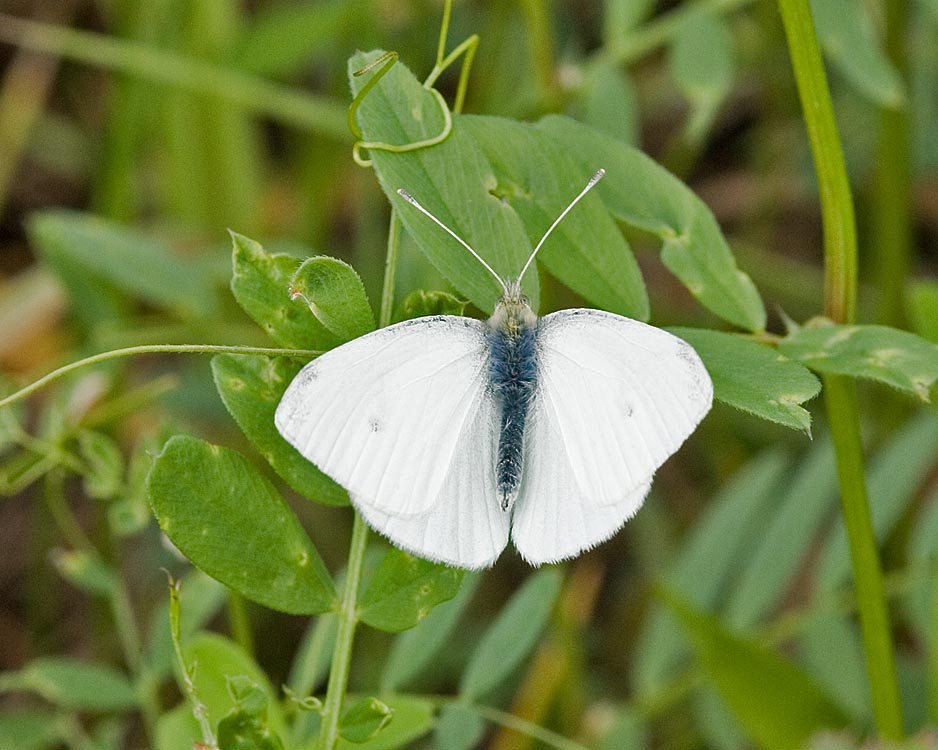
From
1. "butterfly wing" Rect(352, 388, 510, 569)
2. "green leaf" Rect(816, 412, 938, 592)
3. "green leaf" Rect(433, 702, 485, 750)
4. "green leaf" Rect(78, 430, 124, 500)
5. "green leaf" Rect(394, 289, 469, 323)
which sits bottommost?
"green leaf" Rect(816, 412, 938, 592)

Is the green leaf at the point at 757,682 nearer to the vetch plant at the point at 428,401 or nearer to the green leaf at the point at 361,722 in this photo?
the vetch plant at the point at 428,401

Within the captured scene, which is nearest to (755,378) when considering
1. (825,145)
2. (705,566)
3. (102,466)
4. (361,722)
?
→ (825,145)

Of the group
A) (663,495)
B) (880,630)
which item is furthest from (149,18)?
(880,630)

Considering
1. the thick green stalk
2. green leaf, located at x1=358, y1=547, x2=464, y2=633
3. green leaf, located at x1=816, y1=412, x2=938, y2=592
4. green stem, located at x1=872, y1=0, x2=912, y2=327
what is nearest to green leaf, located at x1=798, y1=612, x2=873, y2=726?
green leaf, located at x1=816, y1=412, x2=938, y2=592

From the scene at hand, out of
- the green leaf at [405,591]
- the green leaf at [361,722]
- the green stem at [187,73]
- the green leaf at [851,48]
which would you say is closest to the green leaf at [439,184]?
the green leaf at [405,591]

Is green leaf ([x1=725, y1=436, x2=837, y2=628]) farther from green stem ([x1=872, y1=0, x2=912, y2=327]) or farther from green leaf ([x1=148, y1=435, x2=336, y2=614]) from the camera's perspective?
green leaf ([x1=148, y1=435, x2=336, y2=614])

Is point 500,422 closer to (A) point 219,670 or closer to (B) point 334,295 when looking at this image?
(B) point 334,295
